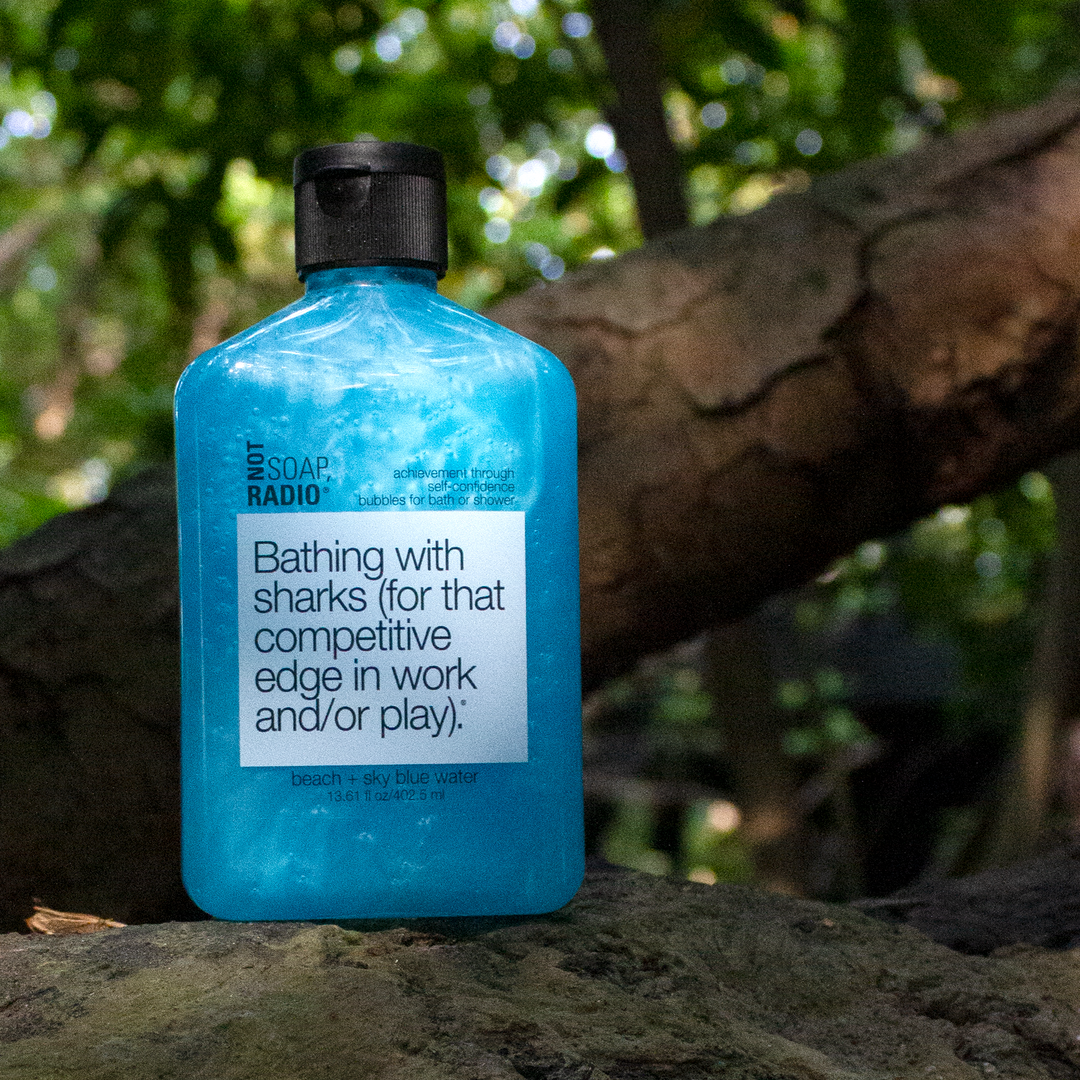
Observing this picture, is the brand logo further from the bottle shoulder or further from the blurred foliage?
the blurred foliage

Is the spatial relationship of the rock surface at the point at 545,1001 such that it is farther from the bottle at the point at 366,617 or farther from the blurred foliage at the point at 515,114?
the blurred foliage at the point at 515,114

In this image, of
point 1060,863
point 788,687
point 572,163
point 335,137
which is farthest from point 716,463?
point 788,687

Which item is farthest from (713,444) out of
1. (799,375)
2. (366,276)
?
(366,276)

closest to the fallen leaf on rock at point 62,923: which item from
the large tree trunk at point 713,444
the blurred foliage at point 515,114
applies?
the large tree trunk at point 713,444

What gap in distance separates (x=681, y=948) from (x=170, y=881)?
0.64 meters

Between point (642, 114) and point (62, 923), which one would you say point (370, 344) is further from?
point (642, 114)

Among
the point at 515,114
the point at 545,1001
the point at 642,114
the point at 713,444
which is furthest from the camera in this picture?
the point at 515,114

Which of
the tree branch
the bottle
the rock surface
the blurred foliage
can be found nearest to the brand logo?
the bottle

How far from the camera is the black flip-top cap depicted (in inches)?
34.5

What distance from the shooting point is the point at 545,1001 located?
0.69m

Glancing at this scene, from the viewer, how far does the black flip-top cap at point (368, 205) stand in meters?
0.88

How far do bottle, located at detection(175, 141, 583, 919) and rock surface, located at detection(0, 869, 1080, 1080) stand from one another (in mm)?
47

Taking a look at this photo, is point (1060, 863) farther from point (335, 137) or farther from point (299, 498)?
point (335, 137)

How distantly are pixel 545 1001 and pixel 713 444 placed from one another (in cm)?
73
